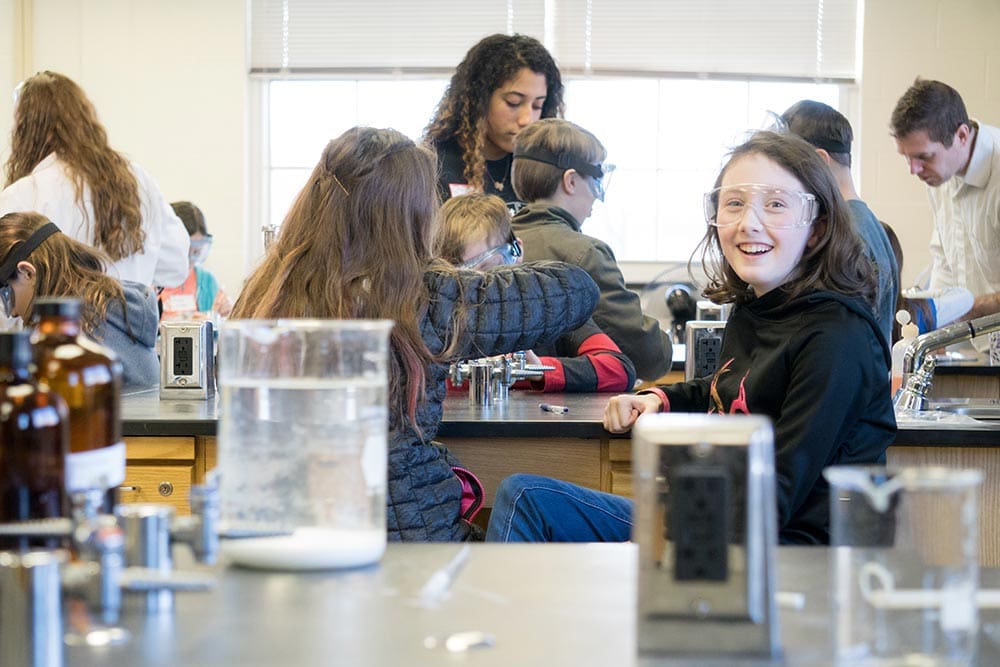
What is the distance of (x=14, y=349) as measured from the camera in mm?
940

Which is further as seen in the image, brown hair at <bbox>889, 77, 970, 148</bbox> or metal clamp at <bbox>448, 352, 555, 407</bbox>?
brown hair at <bbox>889, 77, 970, 148</bbox>

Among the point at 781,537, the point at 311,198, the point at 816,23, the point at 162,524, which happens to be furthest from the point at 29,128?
the point at 816,23

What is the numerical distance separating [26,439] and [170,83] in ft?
19.4

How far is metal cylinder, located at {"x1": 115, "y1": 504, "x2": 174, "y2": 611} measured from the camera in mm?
924

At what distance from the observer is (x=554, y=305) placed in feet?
6.93

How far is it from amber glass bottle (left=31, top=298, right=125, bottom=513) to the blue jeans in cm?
97

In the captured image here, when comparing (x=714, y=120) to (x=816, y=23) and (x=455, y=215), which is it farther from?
(x=455, y=215)

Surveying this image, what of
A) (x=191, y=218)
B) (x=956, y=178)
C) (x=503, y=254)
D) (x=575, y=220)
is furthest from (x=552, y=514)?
(x=191, y=218)

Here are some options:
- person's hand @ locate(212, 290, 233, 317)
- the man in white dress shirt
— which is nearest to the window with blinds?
person's hand @ locate(212, 290, 233, 317)

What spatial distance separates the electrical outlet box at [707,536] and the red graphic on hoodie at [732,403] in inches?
40.2

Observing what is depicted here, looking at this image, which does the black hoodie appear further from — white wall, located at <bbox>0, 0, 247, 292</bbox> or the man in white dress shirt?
white wall, located at <bbox>0, 0, 247, 292</bbox>

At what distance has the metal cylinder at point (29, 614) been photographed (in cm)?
76

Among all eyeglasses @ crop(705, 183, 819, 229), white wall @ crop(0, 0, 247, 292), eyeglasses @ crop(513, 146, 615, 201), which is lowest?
eyeglasses @ crop(705, 183, 819, 229)

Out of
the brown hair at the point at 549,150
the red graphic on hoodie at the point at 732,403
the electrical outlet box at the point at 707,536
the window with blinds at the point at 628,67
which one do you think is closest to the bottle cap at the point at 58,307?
the electrical outlet box at the point at 707,536
